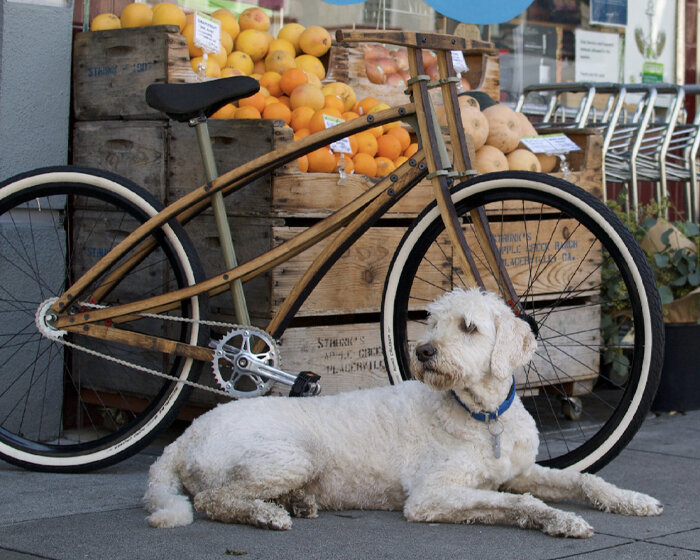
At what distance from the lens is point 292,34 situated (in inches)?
223

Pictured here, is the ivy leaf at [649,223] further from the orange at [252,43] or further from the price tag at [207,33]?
the price tag at [207,33]

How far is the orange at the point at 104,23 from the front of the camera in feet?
16.0

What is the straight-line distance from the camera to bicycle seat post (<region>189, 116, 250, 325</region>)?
396 cm

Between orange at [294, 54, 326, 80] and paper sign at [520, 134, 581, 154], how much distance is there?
117cm

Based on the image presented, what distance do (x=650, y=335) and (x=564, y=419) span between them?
6.26ft

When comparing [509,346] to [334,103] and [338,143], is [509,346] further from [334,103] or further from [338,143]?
[334,103]

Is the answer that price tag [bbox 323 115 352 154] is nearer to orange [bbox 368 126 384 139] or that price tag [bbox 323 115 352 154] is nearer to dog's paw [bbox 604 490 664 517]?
orange [bbox 368 126 384 139]

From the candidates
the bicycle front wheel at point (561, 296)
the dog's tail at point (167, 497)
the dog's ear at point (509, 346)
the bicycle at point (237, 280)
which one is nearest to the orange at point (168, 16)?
the bicycle at point (237, 280)

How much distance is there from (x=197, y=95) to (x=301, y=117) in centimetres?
93

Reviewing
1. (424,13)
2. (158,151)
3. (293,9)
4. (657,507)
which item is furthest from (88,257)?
(424,13)

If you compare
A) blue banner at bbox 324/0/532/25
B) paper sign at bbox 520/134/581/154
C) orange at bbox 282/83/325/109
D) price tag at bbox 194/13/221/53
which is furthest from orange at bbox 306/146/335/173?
blue banner at bbox 324/0/532/25

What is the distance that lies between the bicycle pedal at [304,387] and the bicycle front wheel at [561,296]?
0.34 metres

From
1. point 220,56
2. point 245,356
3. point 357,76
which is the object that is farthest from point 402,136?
point 245,356

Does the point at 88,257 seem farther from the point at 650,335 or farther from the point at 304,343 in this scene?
the point at 650,335
